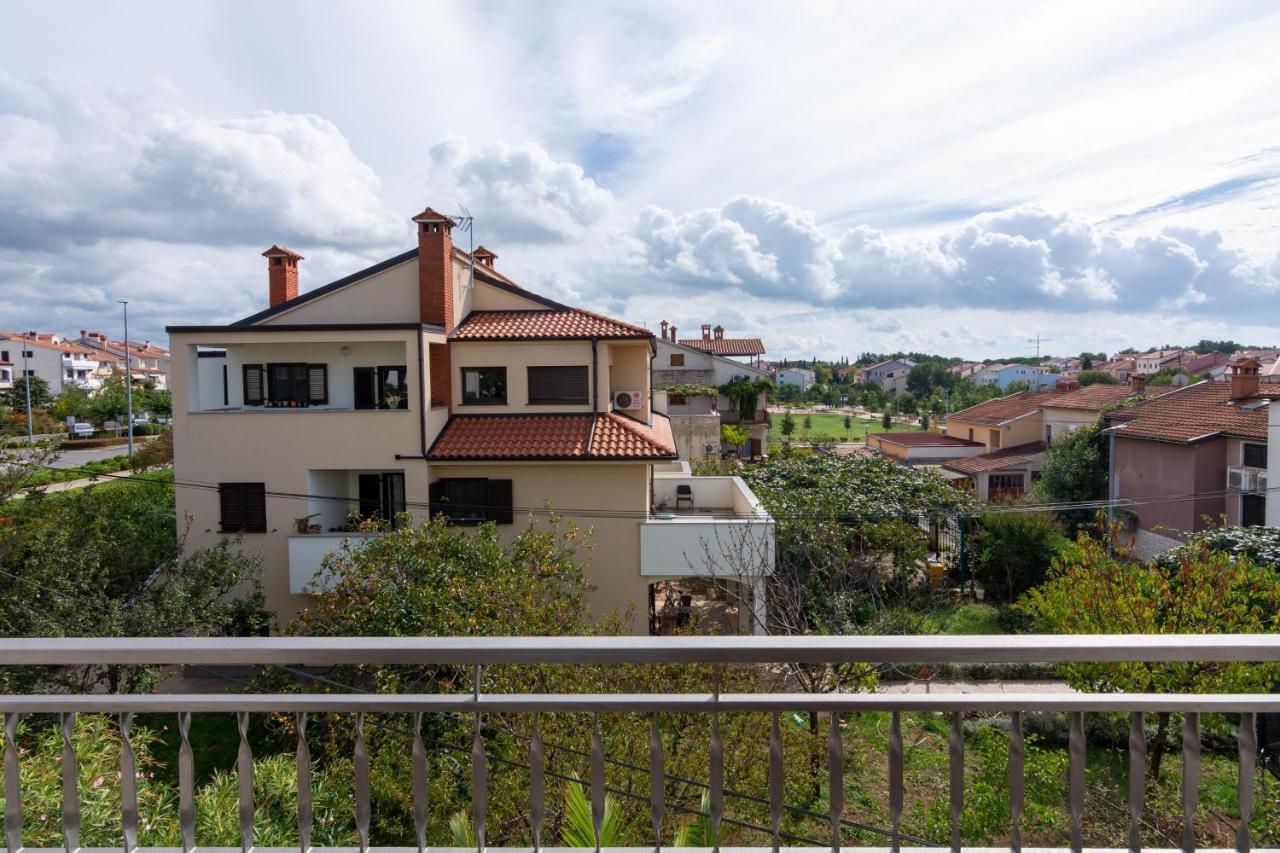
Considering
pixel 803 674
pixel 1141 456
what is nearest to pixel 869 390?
pixel 1141 456

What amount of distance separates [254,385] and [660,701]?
58.8ft

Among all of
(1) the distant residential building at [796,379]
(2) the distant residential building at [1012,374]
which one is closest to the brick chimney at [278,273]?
(1) the distant residential building at [796,379]

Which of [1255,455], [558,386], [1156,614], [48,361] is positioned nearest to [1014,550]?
[1255,455]

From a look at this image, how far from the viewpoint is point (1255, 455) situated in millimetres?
22016

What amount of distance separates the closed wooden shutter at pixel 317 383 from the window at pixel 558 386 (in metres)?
4.66

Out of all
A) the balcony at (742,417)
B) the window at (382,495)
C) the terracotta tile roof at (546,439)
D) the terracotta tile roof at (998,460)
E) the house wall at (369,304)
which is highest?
the house wall at (369,304)

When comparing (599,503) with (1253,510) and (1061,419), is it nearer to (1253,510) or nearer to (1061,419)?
(1253,510)

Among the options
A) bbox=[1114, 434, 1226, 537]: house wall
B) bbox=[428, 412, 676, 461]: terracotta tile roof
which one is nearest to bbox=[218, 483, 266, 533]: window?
bbox=[428, 412, 676, 461]: terracotta tile roof

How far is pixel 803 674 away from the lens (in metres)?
10.0

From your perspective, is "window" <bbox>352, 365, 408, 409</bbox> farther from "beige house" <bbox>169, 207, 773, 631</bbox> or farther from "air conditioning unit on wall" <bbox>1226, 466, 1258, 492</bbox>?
"air conditioning unit on wall" <bbox>1226, 466, 1258, 492</bbox>

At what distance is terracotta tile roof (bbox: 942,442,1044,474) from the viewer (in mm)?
34812

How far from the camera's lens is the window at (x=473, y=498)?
16.3 meters

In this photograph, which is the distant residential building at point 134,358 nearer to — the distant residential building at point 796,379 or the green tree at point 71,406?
the green tree at point 71,406

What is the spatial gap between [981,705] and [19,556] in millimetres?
16354
